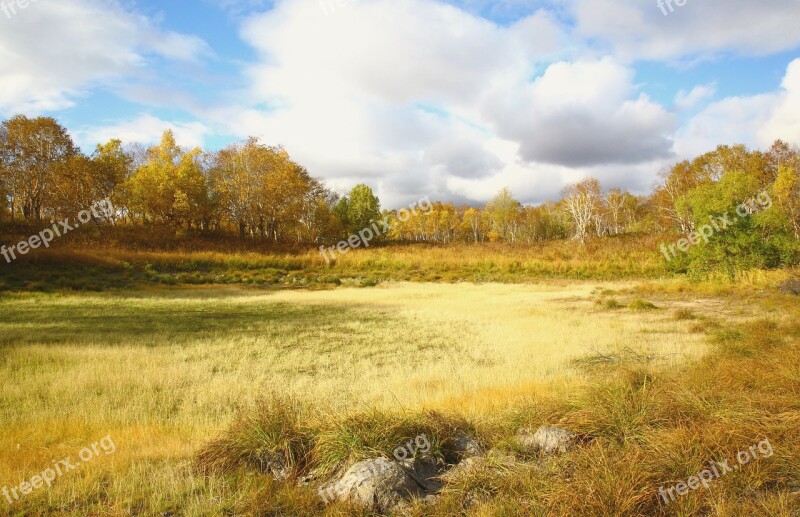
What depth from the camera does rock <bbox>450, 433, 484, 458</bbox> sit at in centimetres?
531

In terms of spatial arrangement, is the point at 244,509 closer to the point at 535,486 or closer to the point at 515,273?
the point at 535,486

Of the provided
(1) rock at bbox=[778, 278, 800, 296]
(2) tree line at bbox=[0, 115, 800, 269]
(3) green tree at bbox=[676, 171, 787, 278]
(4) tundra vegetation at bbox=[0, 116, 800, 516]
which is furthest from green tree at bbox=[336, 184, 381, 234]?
(1) rock at bbox=[778, 278, 800, 296]

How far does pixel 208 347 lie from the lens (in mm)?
13461

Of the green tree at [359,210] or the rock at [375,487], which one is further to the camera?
the green tree at [359,210]

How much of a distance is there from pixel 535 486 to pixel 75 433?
6.25 meters

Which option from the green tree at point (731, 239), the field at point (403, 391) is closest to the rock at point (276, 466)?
the field at point (403, 391)

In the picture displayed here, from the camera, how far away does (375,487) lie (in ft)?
14.3

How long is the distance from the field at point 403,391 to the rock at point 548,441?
26 centimetres

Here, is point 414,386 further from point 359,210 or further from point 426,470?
point 359,210

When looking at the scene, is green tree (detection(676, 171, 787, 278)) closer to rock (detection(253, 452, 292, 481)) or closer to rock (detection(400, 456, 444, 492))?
rock (detection(400, 456, 444, 492))

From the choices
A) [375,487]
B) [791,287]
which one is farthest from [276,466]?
[791,287]

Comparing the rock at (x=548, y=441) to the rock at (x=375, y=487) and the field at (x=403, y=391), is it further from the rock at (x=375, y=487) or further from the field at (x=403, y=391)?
the rock at (x=375, y=487)

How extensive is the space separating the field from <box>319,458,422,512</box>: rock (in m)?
0.21

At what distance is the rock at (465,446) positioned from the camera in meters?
5.31
